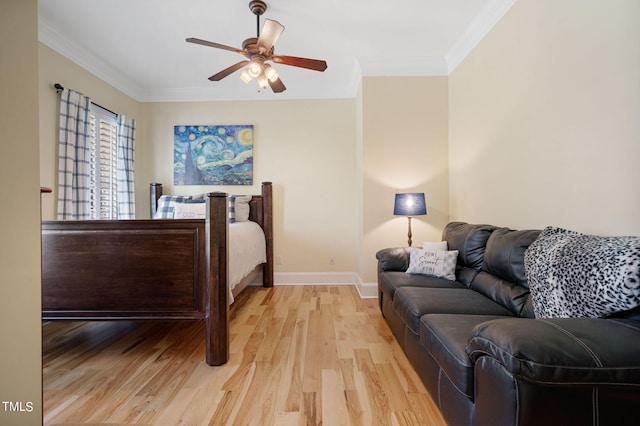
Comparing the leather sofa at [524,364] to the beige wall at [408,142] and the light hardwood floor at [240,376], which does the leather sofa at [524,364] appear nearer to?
the light hardwood floor at [240,376]

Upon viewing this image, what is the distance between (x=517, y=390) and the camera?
32.3 inches

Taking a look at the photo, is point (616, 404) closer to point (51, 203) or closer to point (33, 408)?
point (33, 408)

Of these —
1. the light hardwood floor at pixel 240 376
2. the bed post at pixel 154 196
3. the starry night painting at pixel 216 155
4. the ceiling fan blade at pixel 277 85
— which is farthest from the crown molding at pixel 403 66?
the bed post at pixel 154 196

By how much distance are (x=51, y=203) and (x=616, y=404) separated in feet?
13.2

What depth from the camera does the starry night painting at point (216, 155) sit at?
13.3 feet

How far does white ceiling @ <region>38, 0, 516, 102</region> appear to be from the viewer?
2.44 m

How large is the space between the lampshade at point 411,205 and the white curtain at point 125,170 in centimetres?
344

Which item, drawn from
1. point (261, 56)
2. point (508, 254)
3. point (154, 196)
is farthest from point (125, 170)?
point (508, 254)

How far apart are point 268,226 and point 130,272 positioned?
2128 millimetres

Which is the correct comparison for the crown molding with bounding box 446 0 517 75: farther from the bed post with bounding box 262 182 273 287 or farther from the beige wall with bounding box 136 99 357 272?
the bed post with bounding box 262 182 273 287

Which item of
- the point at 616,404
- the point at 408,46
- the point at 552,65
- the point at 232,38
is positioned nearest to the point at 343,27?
the point at 408,46

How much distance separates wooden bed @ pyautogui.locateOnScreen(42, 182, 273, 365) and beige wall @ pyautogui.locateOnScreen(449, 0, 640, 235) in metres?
2.20

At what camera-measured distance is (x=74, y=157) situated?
2914 millimetres

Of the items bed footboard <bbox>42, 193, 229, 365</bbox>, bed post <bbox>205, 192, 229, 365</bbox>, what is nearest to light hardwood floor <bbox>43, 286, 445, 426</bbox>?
bed post <bbox>205, 192, 229, 365</bbox>
